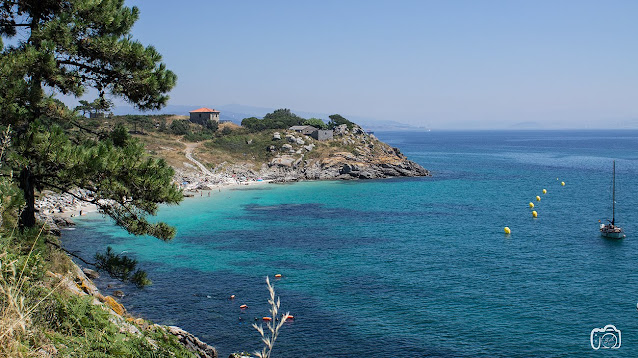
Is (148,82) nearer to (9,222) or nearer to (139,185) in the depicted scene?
(139,185)

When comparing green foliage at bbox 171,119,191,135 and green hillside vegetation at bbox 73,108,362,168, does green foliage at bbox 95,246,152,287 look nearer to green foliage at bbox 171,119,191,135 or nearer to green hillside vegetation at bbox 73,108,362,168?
green hillside vegetation at bbox 73,108,362,168

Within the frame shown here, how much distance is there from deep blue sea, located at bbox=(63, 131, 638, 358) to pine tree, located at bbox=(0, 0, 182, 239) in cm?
1244

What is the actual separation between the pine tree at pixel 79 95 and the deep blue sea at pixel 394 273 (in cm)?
1244

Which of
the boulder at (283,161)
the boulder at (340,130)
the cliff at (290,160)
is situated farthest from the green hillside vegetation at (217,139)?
the boulder at (340,130)

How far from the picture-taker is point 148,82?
14.8 metres

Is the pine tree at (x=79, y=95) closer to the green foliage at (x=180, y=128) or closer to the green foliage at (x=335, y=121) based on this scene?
the green foliage at (x=180, y=128)

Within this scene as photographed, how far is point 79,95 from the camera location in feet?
47.8

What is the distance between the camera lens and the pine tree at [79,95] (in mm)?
12812

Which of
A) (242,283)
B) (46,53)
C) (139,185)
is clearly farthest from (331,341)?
(46,53)

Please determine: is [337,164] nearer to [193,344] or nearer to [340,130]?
[340,130]

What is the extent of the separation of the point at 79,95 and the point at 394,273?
26.1 metres

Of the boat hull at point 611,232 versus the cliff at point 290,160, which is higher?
the cliff at point 290,160

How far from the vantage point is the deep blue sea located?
2503 centimetres

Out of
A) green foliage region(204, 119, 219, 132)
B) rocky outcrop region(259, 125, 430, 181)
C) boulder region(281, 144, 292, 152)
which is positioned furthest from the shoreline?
green foliage region(204, 119, 219, 132)
